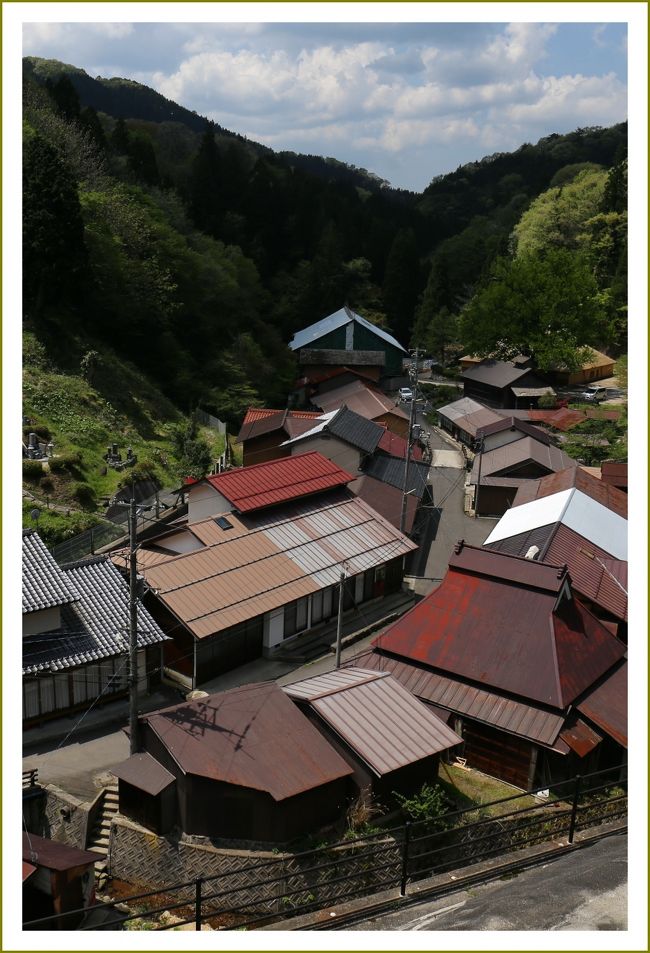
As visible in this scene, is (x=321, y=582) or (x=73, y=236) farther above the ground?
(x=73, y=236)

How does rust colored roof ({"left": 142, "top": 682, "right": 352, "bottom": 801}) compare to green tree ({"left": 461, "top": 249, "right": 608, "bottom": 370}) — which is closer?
rust colored roof ({"left": 142, "top": 682, "right": 352, "bottom": 801})

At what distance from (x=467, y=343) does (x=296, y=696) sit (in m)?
45.4

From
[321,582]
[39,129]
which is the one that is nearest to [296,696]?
[321,582]

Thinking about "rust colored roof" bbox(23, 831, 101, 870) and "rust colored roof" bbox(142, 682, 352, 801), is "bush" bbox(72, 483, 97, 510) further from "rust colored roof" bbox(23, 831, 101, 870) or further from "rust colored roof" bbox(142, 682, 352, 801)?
"rust colored roof" bbox(23, 831, 101, 870)

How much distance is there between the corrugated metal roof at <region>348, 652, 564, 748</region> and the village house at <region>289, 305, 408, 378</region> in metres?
40.5

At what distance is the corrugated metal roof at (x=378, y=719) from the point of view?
13.8 m

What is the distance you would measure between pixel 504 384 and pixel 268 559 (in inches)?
1283

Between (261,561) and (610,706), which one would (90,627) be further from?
(610,706)

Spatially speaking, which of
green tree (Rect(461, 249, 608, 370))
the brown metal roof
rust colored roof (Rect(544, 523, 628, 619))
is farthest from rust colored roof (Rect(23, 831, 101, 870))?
green tree (Rect(461, 249, 608, 370))

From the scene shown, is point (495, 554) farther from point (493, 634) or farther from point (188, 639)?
point (188, 639)

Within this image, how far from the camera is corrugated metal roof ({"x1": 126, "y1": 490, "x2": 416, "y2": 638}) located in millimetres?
20033

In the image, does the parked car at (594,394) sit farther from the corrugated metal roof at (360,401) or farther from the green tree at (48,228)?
the green tree at (48,228)

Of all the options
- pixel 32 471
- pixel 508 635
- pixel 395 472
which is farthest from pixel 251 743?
pixel 395 472

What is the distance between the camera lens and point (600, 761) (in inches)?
647
